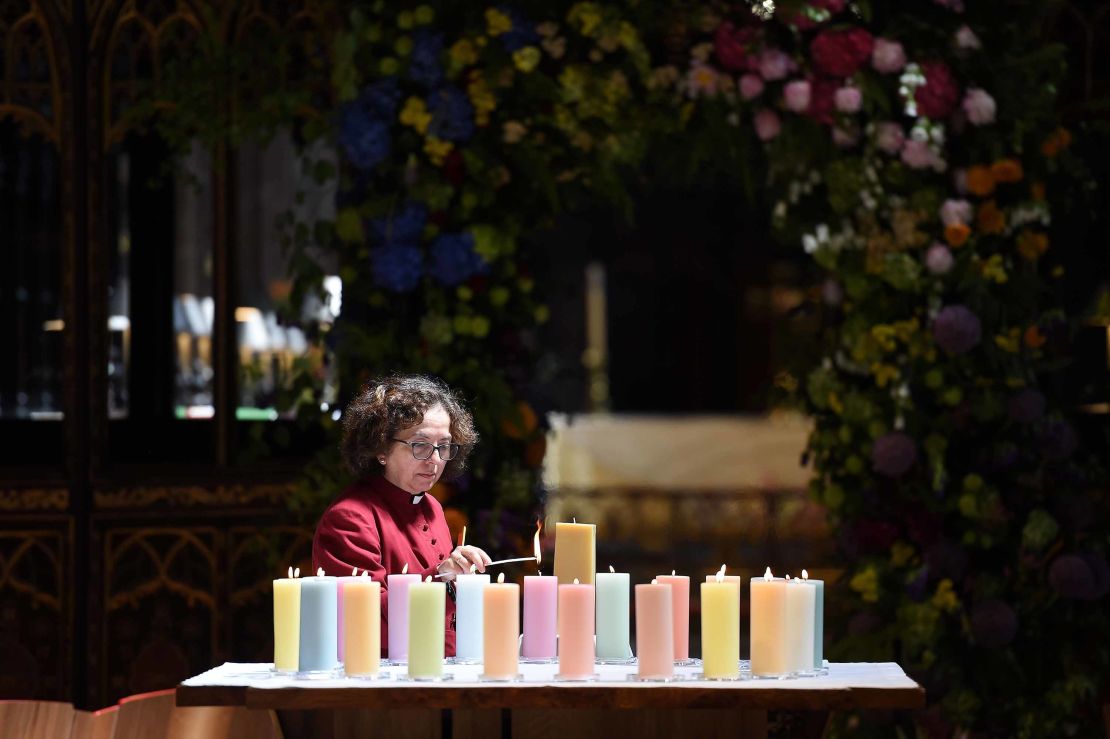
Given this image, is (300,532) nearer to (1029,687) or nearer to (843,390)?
(843,390)

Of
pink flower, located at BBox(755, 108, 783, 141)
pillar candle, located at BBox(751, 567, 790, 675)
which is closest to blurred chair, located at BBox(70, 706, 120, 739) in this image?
pillar candle, located at BBox(751, 567, 790, 675)

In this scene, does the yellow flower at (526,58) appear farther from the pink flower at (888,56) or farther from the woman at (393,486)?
the woman at (393,486)

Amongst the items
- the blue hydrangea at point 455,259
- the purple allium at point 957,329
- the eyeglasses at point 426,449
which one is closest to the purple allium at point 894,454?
the purple allium at point 957,329

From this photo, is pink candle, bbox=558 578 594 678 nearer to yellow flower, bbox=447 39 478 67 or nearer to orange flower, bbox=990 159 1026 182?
yellow flower, bbox=447 39 478 67

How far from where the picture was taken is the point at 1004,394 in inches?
211

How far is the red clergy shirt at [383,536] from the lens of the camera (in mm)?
3387

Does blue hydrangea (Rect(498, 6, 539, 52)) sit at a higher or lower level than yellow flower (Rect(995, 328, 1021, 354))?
higher

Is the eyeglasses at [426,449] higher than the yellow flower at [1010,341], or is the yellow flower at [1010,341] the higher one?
the yellow flower at [1010,341]

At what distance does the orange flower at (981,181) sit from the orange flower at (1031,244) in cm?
18

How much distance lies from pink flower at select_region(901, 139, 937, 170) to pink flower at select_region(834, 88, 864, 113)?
0.19 meters

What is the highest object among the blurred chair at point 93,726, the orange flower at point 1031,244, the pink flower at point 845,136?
the pink flower at point 845,136

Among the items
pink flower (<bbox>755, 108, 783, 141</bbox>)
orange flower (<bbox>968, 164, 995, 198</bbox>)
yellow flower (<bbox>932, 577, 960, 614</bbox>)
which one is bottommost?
yellow flower (<bbox>932, 577, 960, 614</bbox>)

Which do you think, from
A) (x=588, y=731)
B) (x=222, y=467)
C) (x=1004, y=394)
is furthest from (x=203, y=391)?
(x=588, y=731)

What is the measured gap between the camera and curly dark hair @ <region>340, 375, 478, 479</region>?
3.50m
